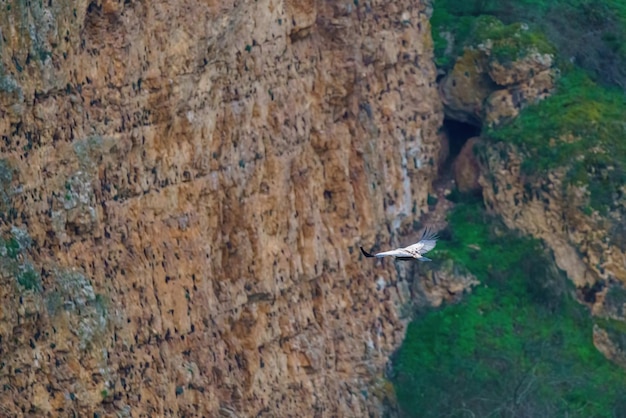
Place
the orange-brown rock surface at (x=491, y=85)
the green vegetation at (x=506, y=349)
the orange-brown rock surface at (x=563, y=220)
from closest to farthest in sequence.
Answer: the green vegetation at (x=506, y=349), the orange-brown rock surface at (x=563, y=220), the orange-brown rock surface at (x=491, y=85)

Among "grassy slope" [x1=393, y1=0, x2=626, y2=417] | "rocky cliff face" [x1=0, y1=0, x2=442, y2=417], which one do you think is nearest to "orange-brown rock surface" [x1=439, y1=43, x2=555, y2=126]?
"grassy slope" [x1=393, y1=0, x2=626, y2=417]

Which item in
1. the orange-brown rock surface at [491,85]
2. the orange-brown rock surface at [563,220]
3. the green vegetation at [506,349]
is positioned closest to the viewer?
the green vegetation at [506,349]

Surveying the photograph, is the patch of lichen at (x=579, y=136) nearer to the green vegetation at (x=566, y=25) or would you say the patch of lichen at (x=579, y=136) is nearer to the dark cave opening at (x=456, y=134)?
the green vegetation at (x=566, y=25)

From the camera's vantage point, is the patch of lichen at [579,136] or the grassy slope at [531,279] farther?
the patch of lichen at [579,136]

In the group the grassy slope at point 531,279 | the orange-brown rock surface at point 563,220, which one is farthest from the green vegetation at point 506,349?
the orange-brown rock surface at point 563,220

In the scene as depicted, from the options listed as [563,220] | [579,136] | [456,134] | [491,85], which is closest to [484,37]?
[491,85]

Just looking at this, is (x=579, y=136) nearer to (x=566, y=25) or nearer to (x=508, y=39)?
(x=508, y=39)

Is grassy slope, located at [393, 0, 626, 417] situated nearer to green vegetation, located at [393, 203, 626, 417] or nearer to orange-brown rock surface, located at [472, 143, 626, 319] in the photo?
green vegetation, located at [393, 203, 626, 417]
